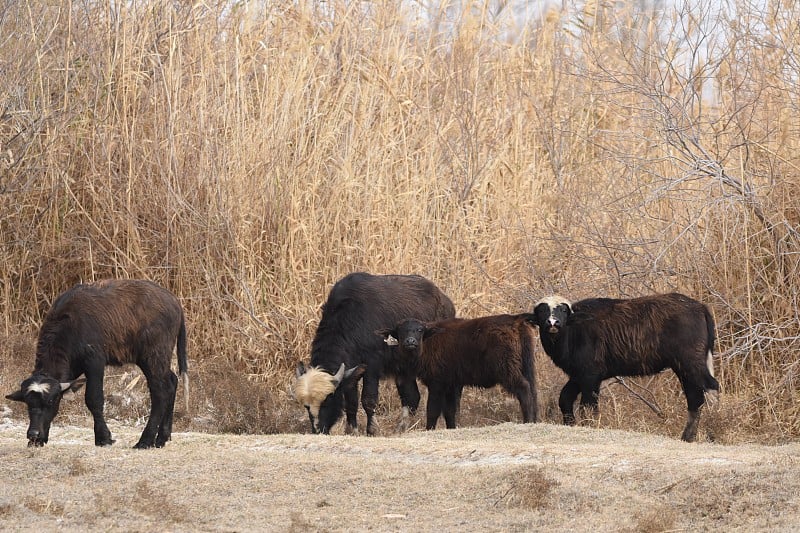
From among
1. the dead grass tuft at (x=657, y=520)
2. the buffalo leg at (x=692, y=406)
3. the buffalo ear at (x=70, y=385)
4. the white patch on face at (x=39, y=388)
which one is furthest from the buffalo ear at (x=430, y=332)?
the dead grass tuft at (x=657, y=520)

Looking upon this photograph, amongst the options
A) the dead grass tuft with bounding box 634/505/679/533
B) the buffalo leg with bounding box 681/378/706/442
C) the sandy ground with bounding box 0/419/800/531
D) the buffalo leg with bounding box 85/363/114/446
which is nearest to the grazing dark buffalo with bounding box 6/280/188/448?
the buffalo leg with bounding box 85/363/114/446

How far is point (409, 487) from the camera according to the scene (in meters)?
7.63

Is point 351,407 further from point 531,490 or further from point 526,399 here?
point 531,490

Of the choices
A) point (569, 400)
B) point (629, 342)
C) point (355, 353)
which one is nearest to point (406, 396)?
point (355, 353)

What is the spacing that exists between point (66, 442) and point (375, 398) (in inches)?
122

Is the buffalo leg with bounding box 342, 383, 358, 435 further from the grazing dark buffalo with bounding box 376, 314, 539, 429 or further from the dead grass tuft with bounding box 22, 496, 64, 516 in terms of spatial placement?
the dead grass tuft with bounding box 22, 496, 64, 516

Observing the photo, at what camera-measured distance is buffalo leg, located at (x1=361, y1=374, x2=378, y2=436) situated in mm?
11609

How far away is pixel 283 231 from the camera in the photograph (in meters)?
14.1

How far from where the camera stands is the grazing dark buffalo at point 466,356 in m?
11.0

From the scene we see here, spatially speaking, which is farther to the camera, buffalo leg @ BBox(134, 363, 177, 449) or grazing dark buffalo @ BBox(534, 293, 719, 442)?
grazing dark buffalo @ BBox(534, 293, 719, 442)

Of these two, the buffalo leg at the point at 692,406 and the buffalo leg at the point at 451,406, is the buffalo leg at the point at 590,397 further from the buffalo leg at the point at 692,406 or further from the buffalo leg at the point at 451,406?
the buffalo leg at the point at 451,406

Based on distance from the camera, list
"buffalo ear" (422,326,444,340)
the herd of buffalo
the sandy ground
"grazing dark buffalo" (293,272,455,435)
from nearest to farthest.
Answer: the sandy ground → the herd of buffalo → "grazing dark buffalo" (293,272,455,435) → "buffalo ear" (422,326,444,340)

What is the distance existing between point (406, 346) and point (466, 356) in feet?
1.92

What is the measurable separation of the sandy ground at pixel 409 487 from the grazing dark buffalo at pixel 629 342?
1.40 metres
